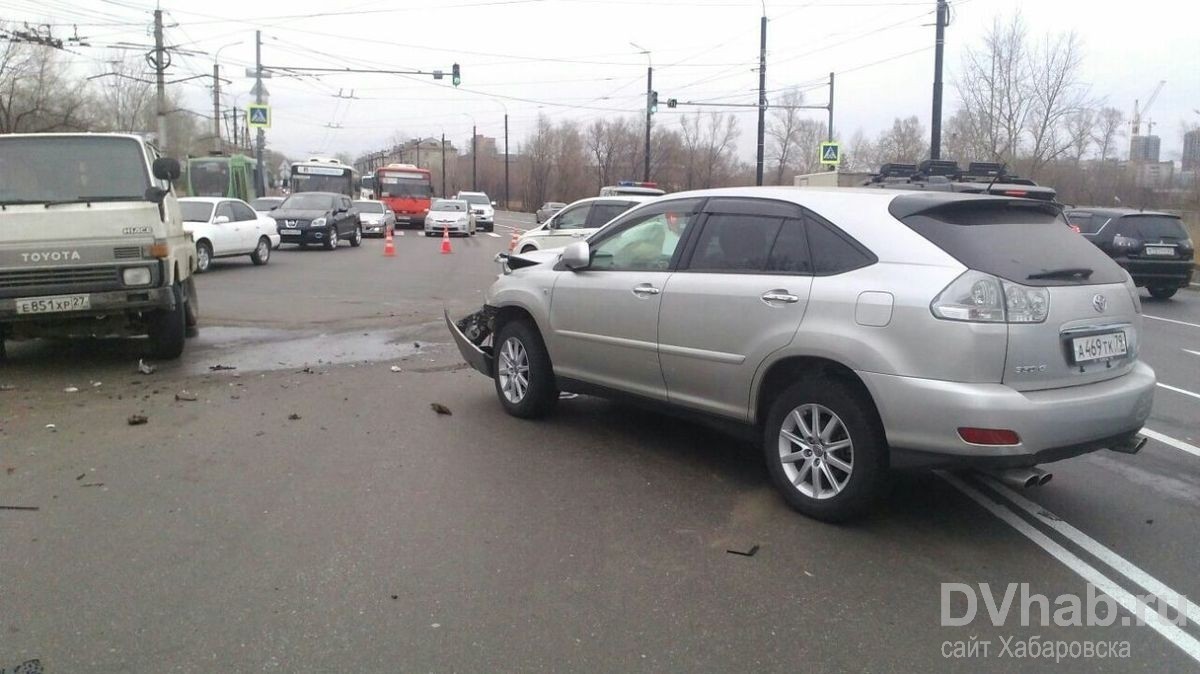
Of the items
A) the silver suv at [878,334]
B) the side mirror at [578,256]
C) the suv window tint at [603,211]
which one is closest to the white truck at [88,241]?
the side mirror at [578,256]

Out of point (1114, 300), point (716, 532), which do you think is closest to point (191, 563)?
point (716, 532)

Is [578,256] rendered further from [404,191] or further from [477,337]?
[404,191]

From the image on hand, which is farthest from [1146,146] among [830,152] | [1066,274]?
[1066,274]

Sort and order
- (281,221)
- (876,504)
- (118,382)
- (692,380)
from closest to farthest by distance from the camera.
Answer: (876,504) → (692,380) → (118,382) → (281,221)

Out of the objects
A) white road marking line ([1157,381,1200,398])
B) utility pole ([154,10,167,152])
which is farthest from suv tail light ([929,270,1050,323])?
utility pole ([154,10,167,152])

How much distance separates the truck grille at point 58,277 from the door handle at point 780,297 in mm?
6096

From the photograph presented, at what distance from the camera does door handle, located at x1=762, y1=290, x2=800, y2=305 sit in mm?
4684

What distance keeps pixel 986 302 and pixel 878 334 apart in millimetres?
489

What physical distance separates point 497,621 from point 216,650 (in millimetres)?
1018

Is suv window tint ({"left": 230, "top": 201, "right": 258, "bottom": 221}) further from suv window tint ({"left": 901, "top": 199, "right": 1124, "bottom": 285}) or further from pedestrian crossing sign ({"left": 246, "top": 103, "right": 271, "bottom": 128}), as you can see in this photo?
suv window tint ({"left": 901, "top": 199, "right": 1124, "bottom": 285})

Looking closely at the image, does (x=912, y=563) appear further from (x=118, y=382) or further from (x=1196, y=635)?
(x=118, y=382)

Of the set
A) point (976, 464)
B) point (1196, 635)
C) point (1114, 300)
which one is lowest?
point (1196, 635)

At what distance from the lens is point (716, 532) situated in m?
4.51

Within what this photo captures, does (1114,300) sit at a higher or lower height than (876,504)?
higher
